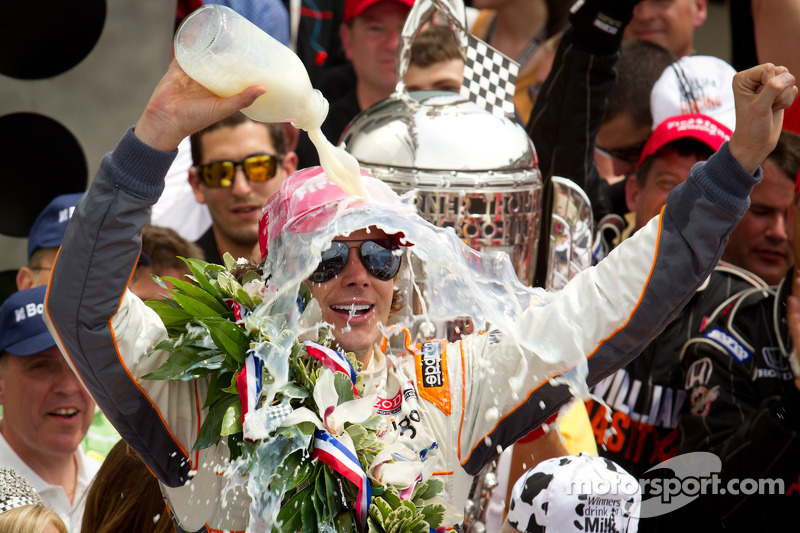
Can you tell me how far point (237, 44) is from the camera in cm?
224

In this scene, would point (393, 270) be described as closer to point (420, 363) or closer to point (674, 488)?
point (420, 363)

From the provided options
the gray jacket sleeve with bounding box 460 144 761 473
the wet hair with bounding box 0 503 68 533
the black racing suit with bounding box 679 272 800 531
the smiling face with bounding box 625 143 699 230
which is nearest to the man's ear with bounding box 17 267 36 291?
the wet hair with bounding box 0 503 68 533

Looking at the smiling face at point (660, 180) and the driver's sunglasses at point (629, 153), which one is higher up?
the smiling face at point (660, 180)

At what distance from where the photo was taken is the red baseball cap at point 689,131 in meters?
3.88

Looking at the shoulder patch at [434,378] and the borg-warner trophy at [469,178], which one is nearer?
the shoulder patch at [434,378]

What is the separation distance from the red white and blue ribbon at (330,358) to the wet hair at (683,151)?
6.42 feet

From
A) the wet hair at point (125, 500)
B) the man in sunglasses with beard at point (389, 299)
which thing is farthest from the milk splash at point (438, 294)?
the wet hair at point (125, 500)

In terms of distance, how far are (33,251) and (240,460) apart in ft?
7.40

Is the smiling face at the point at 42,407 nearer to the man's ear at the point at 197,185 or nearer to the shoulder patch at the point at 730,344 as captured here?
the man's ear at the point at 197,185

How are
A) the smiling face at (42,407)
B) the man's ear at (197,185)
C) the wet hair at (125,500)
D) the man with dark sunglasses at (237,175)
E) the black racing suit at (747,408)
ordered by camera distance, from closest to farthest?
the wet hair at (125,500), the black racing suit at (747,408), the smiling face at (42,407), the man with dark sunglasses at (237,175), the man's ear at (197,185)

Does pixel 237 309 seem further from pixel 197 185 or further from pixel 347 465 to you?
pixel 197 185

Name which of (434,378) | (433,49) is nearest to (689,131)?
(433,49)

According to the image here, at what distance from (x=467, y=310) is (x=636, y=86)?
7.88 ft

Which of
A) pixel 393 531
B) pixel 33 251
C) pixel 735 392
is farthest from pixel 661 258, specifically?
pixel 33 251
